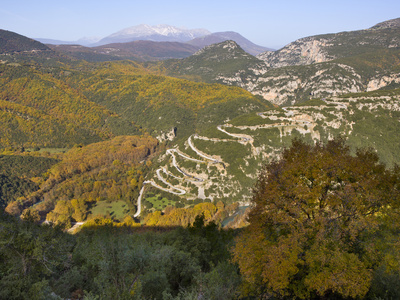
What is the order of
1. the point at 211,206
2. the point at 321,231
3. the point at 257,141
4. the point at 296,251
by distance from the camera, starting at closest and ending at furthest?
the point at 296,251 → the point at 321,231 → the point at 211,206 → the point at 257,141

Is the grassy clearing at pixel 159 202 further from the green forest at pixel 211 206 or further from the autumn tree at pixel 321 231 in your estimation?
the autumn tree at pixel 321 231

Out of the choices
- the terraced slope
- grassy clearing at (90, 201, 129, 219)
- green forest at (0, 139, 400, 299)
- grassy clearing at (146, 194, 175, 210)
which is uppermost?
green forest at (0, 139, 400, 299)

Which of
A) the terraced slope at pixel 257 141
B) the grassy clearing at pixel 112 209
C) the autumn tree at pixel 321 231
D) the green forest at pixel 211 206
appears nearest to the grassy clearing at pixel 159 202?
the green forest at pixel 211 206

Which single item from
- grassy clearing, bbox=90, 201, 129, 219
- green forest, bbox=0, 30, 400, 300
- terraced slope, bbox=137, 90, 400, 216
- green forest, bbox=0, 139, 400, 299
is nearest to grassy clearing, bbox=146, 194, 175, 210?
green forest, bbox=0, 30, 400, 300

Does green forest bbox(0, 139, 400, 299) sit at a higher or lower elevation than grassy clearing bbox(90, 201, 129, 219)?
higher

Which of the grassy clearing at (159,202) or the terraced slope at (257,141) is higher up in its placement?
the terraced slope at (257,141)

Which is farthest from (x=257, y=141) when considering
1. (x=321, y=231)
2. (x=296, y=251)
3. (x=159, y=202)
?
(x=296, y=251)

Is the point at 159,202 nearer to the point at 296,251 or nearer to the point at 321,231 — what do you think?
the point at 296,251

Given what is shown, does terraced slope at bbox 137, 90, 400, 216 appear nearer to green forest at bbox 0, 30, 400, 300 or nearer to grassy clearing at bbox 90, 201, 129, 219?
green forest at bbox 0, 30, 400, 300

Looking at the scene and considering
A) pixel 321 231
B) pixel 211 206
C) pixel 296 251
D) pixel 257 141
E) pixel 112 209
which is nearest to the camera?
pixel 296 251
